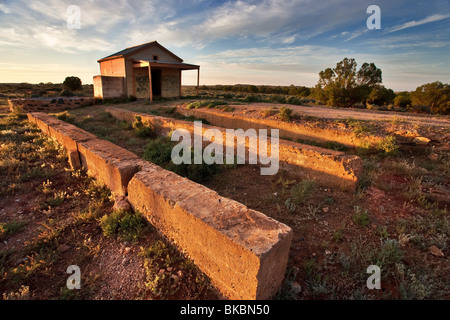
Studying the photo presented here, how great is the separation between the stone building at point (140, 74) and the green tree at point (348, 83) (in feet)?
34.4

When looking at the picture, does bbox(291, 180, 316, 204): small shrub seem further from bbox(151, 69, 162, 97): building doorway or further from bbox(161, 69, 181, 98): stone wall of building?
bbox(151, 69, 162, 97): building doorway

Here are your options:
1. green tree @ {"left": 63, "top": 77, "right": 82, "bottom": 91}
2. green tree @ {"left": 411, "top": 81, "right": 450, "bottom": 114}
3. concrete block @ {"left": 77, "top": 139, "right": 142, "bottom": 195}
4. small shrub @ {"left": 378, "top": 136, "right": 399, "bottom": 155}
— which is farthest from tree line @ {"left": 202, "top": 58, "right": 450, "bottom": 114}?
green tree @ {"left": 63, "top": 77, "right": 82, "bottom": 91}

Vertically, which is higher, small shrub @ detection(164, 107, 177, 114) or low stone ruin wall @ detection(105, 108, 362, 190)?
small shrub @ detection(164, 107, 177, 114)

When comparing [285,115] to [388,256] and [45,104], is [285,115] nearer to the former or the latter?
[388,256]

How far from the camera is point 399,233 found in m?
2.75

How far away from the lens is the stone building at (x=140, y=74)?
15742mm

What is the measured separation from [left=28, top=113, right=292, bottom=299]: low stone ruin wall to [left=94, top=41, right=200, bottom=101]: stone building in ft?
46.2

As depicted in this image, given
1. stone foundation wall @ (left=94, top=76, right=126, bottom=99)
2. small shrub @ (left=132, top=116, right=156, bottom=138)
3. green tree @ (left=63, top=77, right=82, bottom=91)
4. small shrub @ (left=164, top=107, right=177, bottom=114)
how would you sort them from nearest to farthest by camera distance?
small shrub @ (left=132, top=116, right=156, bottom=138) < small shrub @ (left=164, top=107, right=177, bottom=114) < stone foundation wall @ (left=94, top=76, right=126, bottom=99) < green tree @ (left=63, top=77, right=82, bottom=91)

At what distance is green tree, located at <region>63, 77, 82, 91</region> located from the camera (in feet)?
87.7

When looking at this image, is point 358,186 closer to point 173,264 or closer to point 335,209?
point 335,209

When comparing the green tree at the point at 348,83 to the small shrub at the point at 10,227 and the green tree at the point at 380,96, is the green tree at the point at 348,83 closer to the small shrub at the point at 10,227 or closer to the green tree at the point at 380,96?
the green tree at the point at 380,96

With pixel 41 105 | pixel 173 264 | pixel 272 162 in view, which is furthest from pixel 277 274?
pixel 41 105

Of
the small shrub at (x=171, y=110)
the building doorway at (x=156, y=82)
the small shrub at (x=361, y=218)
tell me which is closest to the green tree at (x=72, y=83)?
the building doorway at (x=156, y=82)
